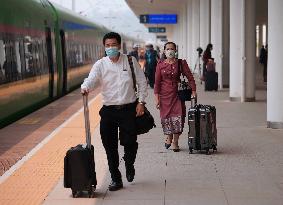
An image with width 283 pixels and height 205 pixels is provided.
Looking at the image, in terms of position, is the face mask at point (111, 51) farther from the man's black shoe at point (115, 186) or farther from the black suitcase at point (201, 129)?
the black suitcase at point (201, 129)

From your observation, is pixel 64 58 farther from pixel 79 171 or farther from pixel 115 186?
pixel 79 171

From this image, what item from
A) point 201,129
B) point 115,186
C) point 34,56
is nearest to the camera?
point 115,186

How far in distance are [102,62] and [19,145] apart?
12.7 feet

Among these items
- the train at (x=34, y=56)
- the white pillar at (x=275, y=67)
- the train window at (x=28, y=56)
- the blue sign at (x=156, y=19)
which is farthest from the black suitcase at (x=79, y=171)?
the blue sign at (x=156, y=19)

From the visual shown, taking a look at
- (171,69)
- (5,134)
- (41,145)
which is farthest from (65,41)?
(171,69)

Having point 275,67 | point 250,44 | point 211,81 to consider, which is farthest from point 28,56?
point 211,81

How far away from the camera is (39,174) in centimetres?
740

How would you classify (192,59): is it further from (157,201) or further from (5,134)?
(157,201)

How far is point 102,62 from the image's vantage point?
6379 millimetres

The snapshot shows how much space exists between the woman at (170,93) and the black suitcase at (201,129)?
0.18m

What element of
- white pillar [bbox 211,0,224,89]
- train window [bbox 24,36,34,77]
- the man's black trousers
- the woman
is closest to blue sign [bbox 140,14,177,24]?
white pillar [bbox 211,0,224,89]

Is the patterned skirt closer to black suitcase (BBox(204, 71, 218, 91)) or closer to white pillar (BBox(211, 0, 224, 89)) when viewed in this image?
black suitcase (BBox(204, 71, 218, 91))

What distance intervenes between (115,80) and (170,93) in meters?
2.21

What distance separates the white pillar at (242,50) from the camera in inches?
590
